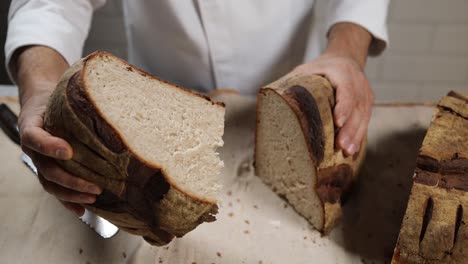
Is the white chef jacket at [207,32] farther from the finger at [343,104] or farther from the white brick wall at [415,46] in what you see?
the white brick wall at [415,46]

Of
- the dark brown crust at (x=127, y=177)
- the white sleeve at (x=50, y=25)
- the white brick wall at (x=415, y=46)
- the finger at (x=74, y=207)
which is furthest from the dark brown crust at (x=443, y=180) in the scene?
the white brick wall at (x=415, y=46)

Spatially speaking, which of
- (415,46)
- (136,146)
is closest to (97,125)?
(136,146)

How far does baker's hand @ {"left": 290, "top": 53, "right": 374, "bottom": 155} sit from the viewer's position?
1492 millimetres

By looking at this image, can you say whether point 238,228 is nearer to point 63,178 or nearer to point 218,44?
point 63,178

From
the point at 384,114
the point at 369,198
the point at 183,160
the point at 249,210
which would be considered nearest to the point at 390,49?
the point at 384,114

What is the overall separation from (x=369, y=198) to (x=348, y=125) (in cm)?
29

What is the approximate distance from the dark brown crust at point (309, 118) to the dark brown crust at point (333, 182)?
7cm

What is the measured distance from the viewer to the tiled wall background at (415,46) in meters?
2.74

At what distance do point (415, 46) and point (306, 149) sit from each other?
179 cm

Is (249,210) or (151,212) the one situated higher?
(151,212)

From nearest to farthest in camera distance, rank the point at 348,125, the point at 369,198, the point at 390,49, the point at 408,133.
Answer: the point at 348,125
the point at 369,198
the point at 408,133
the point at 390,49

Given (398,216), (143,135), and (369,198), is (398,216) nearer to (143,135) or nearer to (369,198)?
(369,198)

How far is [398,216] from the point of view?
156cm

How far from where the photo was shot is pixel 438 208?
1.25 metres
